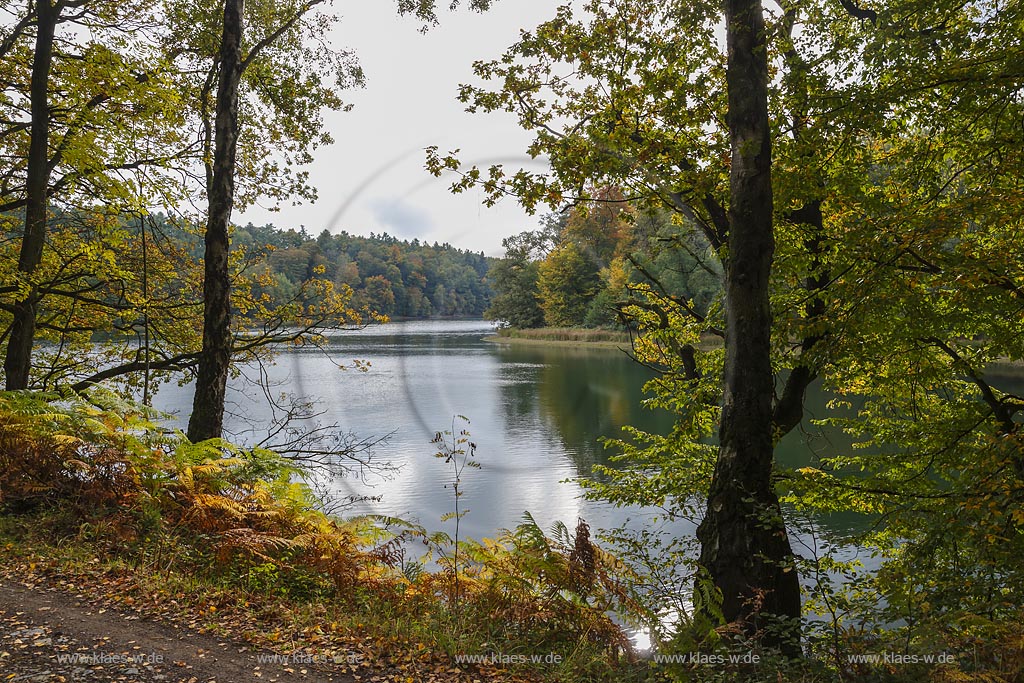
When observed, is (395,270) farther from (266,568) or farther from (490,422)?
(266,568)

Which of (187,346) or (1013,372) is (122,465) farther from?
(1013,372)

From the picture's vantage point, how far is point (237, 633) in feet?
11.0

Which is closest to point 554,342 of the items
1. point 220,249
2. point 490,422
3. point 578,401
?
point 578,401

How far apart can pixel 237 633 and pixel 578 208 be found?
602 cm

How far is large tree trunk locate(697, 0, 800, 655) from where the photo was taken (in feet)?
14.4

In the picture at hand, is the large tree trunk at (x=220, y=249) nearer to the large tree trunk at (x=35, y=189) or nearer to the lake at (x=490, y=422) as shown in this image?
the lake at (x=490, y=422)

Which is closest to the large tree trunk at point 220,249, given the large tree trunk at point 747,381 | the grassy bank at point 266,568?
the grassy bank at point 266,568

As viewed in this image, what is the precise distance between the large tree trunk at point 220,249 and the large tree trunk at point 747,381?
205 inches

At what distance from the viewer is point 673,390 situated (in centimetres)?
773

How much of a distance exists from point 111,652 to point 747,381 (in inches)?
163

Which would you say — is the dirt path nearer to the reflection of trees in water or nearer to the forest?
the forest

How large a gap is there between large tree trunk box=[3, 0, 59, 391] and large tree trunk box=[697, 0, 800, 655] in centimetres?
666

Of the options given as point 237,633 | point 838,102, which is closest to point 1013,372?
point 838,102

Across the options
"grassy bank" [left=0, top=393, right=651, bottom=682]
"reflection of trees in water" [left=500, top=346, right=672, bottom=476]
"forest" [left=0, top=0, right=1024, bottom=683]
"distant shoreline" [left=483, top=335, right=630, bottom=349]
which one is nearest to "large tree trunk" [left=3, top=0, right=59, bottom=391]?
"forest" [left=0, top=0, right=1024, bottom=683]
